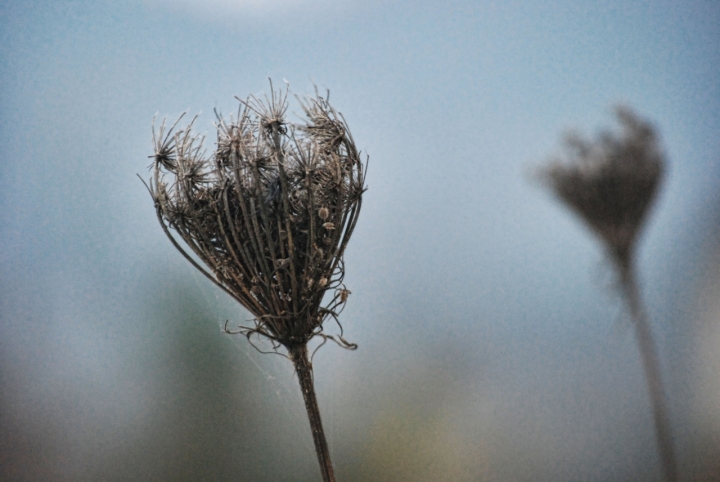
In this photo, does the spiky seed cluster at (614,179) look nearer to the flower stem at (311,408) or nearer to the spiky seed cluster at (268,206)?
the spiky seed cluster at (268,206)

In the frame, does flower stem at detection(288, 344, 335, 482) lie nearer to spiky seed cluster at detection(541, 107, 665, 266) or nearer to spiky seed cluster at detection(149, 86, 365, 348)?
spiky seed cluster at detection(149, 86, 365, 348)

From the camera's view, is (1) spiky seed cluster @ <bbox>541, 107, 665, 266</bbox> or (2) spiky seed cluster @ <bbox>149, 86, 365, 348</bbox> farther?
(1) spiky seed cluster @ <bbox>541, 107, 665, 266</bbox>

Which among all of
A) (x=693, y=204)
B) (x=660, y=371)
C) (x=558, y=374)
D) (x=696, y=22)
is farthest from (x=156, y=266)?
(x=696, y=22)

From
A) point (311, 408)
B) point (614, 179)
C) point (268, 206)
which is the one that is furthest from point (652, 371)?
point (268, 206)

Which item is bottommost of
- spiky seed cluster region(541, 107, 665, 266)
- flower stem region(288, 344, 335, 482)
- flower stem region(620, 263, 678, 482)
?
flower stem region(620, 263, 678, 482)

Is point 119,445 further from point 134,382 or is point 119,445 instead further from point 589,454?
point 589,454

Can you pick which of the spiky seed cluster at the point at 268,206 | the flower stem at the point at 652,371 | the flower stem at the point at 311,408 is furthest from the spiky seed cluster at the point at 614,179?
the flower stem at the point at 311,408

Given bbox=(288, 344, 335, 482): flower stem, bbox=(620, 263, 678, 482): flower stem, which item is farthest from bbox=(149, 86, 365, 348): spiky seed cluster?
bbox=(620, 263, 678, 482): flower stem
